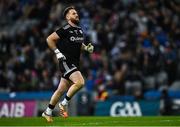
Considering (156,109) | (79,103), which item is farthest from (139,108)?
(79,103)

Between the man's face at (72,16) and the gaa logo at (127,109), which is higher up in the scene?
the man's face at (72,16)

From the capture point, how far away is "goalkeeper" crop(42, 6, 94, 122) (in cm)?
1609

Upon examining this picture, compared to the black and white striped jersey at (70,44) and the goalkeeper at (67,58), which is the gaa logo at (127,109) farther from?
the black and white striped jersey at (70,44)

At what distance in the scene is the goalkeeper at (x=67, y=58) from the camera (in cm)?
1609

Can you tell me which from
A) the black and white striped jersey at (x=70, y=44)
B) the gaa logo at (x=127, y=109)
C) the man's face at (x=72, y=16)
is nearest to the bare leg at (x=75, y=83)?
the black and white striped jersey at (x=70, y=44)

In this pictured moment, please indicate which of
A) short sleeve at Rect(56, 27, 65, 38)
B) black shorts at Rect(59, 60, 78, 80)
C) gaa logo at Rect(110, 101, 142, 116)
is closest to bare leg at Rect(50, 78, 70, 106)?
black shorts at Rect(59, 60, 78, 80)

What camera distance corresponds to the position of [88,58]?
27062 mm

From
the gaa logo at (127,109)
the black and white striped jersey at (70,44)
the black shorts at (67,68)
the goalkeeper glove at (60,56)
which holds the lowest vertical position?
the gaa logo at (127,109)

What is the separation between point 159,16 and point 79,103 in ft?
18.4

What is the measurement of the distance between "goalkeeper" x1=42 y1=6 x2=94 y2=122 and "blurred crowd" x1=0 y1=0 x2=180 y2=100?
7.84m

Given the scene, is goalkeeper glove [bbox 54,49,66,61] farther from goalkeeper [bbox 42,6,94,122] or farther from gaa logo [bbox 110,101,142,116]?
gaa logo [bbox 110,101,142,116]

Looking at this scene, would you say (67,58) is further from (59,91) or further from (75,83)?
(59,91)

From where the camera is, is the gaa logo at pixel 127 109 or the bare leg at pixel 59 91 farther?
the gaa logo at pixel 127 109

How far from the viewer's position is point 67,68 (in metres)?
16.2
